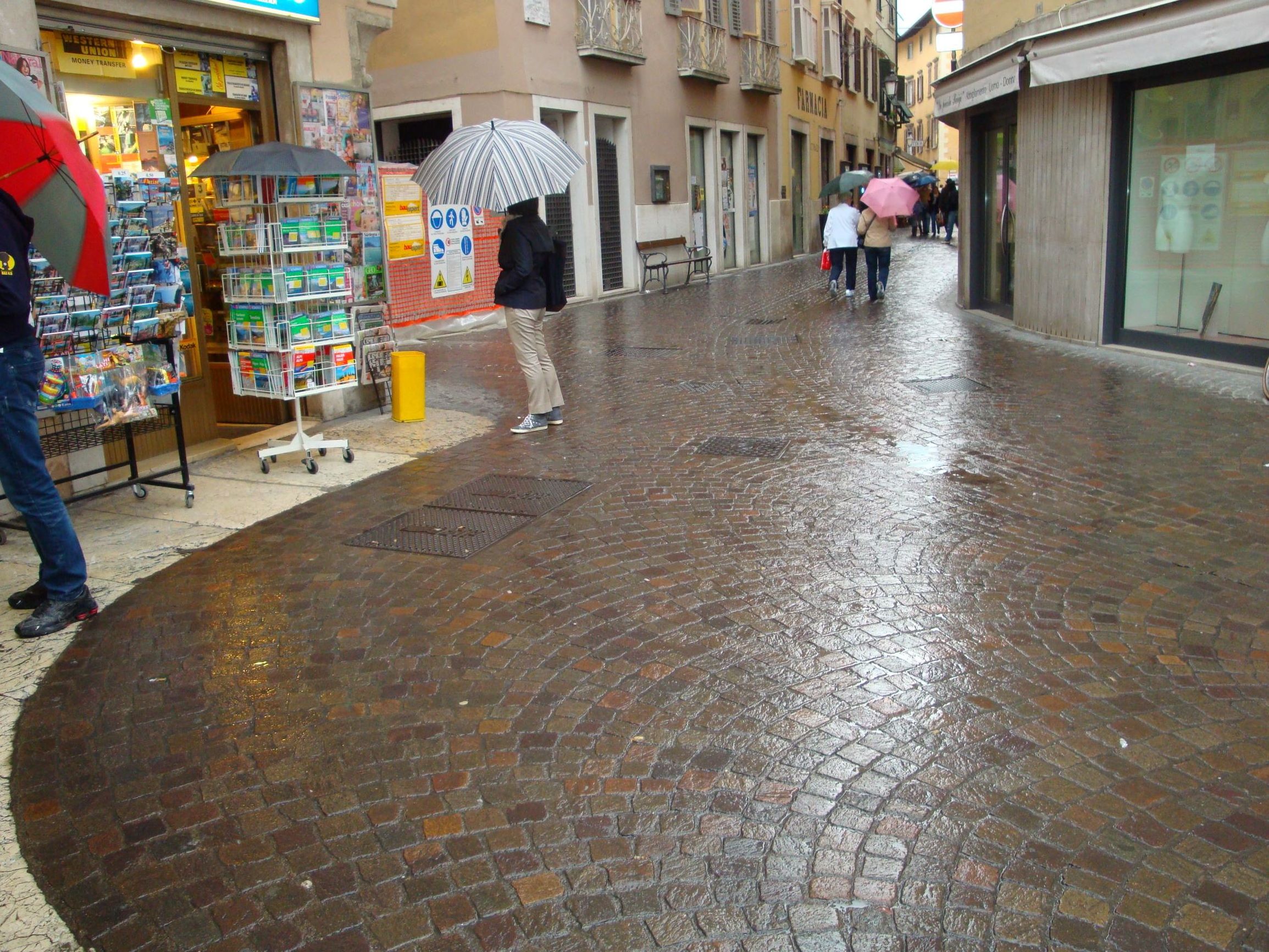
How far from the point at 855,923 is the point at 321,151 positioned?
6.02 metres

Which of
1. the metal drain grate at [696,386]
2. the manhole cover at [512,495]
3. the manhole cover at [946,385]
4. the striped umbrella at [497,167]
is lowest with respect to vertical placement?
the manhole cover at [512,495]

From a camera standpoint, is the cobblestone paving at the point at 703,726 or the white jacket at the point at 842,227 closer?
the cobblestone paving at the point at 703,726

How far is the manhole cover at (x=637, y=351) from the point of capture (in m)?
12.1

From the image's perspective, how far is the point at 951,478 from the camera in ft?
21.1

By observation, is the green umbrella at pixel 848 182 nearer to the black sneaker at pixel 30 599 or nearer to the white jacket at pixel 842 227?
the white jacket at pixel 842 227

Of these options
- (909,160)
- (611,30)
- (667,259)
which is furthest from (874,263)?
(909,160)

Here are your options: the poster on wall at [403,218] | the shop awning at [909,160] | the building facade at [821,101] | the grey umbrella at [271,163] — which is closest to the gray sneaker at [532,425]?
the grey umbrella at [271,163]

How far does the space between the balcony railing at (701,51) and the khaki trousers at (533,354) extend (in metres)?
16.1

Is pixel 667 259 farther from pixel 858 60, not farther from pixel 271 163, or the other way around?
pixel 858 60

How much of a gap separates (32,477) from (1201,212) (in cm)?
982

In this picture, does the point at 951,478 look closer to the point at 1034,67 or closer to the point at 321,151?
the point at 321,151

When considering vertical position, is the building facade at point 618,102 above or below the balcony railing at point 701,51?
below

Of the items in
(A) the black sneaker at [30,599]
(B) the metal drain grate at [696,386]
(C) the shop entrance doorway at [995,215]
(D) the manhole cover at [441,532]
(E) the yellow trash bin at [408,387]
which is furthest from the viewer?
(C) the shop entrance doorway at [995,215]

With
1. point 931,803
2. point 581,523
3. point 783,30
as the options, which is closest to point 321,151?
point 581,523
